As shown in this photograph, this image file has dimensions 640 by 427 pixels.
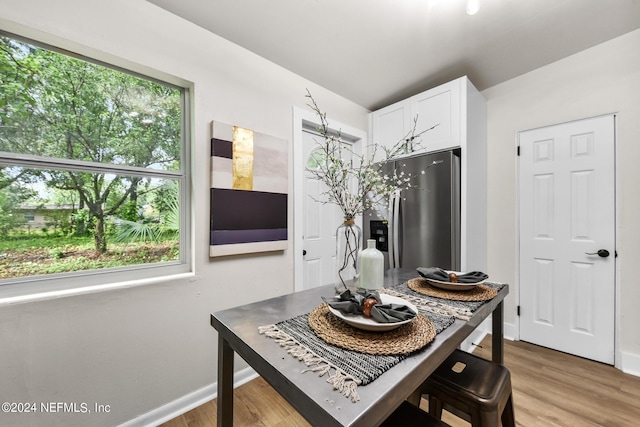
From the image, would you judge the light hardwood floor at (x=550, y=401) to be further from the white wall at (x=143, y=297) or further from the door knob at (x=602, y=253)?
the door knob at (x=602, y=253)

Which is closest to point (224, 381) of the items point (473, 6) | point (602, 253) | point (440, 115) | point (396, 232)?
point (396, 232)

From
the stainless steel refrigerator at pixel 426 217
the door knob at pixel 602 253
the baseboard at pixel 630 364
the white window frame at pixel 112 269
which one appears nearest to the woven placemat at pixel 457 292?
the stainless steel refrigerator at pixel 426 217

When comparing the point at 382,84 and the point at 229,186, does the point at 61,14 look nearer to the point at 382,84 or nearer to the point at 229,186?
the point at 229,186

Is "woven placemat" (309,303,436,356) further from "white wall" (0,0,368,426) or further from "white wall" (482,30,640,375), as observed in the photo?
"white wall" (482,30,640,375)

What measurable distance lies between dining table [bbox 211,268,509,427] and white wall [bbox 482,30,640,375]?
1.80m

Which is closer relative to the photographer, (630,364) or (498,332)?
(498,332)

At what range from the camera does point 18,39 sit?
138 cm

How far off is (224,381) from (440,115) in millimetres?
2591

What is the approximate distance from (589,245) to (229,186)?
3.01 m

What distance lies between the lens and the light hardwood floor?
5.25ft

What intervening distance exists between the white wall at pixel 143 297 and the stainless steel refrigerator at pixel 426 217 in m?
1.19

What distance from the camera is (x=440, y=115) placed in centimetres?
244

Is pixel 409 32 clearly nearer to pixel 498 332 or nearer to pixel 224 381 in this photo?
pixel 498 332

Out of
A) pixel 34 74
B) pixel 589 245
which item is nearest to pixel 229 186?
pixel 34 74
